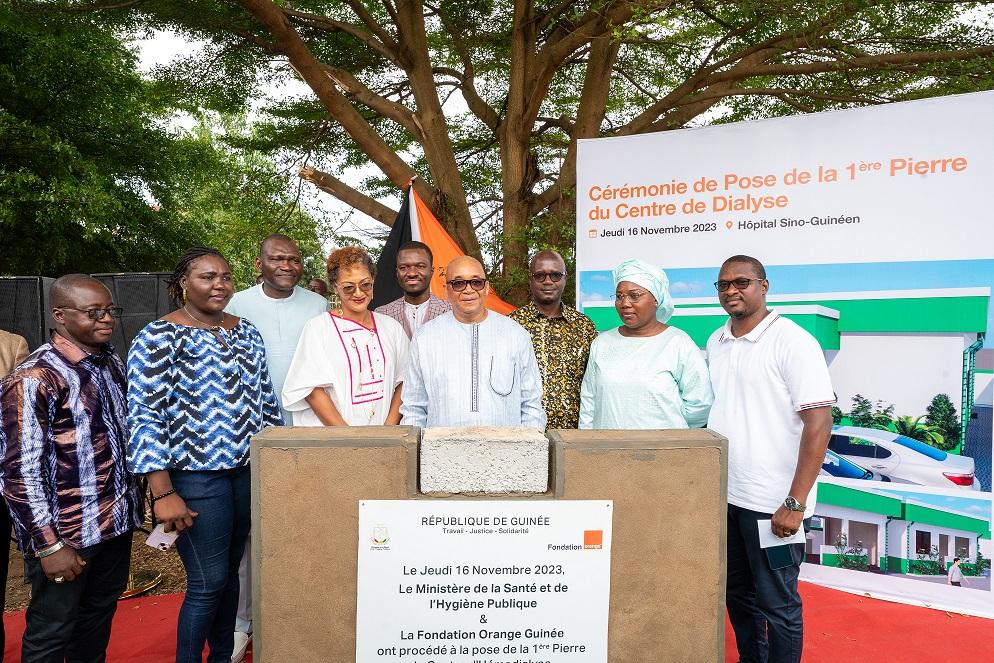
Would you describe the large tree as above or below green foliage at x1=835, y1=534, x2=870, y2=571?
above

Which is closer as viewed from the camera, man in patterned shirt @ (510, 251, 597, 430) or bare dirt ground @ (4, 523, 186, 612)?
man in patterned shirt @ (510, 251, 597, 430)

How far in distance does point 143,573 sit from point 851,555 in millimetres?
4299

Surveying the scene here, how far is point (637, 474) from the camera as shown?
191cm

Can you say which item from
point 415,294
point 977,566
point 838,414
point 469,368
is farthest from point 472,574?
point 977,566

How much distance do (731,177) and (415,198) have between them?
2.35 meters

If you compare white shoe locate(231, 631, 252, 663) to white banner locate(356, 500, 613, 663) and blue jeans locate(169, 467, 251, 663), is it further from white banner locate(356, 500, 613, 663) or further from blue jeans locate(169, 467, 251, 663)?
white banner locate(356, 500, 613, 663)

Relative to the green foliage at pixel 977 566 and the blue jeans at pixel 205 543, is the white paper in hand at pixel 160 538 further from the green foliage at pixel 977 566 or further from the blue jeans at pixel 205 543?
the green foliage at pixel 977 566

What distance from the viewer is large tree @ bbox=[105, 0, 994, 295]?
5.47 metres

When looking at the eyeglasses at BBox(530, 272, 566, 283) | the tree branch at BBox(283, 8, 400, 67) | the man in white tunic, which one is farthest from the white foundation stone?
the tree branch at BBox(283, 8, 400, 67)

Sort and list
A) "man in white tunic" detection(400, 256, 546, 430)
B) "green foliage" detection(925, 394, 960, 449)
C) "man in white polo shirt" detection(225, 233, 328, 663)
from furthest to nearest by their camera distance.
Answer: "green foliage" detection(925, 394, 960, 449) < "man in white polo shirt" detection(225, 233, 328, 663) < "man in white tunic" detection(400, 256, 546, 430)

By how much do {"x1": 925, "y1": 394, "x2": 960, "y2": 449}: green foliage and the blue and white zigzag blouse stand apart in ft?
11.3

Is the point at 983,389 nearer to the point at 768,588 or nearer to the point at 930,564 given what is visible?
the point at 930,564

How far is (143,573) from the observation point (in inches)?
175

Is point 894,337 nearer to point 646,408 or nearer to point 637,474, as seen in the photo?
point 646,408
